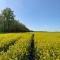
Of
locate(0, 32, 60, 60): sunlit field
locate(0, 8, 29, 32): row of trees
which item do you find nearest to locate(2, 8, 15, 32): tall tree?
locate(0, 8, 29, 32): row of trees

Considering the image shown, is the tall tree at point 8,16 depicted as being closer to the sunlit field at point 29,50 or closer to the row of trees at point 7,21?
the row of trees at point 7,21

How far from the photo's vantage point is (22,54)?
1266cm

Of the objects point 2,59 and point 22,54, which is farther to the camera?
point 22,54

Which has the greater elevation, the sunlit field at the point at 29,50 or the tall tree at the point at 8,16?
the tall tree at the point at 8,16

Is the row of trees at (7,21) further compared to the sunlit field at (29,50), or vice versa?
the row of trees at (7,21)

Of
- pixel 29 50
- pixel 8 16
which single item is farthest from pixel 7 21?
pixel 29 50

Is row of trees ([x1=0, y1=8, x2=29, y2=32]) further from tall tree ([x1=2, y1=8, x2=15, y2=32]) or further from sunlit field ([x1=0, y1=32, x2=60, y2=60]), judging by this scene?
sunlit field ([x1=0, y1=32, x2=60, y2=60])

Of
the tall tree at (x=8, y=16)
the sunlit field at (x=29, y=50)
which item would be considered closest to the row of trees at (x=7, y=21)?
the tall tree at (x=8, y=16)

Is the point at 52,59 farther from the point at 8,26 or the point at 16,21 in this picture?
the point at 16,21

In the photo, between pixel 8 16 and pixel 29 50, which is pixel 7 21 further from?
pixel 29 50

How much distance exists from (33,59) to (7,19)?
227 feet

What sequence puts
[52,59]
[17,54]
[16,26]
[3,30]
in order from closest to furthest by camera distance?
[52,59], [17,54], [3,30], [16,26]

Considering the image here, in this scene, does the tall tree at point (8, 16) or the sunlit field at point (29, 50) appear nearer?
the sunlit field at point (29, 50)

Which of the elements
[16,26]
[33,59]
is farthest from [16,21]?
[33,59]
